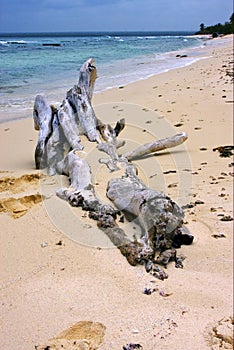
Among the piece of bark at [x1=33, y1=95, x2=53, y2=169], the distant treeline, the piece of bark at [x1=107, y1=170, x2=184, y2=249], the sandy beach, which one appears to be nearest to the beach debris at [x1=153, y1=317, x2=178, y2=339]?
the sandy beach

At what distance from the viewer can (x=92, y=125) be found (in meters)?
5.12

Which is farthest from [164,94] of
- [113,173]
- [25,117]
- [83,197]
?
[83,197]

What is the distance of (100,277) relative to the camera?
251 cm

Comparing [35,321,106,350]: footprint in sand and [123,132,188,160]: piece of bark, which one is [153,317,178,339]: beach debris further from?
[123,132,188,160]: piece of bark

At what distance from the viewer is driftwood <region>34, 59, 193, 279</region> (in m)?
2.73

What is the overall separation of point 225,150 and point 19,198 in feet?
10.4

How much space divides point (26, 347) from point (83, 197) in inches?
60.9

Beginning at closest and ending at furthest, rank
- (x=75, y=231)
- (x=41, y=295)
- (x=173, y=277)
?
(x=41, y=295) < (x=173, y=277) < (x=75, y=231)

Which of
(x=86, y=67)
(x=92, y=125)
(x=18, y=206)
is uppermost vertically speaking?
(x=86, y=67)

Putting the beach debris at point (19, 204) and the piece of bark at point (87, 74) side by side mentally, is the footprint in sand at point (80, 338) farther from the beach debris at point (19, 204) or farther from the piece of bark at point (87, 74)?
the piece of bark at point (87, 74)

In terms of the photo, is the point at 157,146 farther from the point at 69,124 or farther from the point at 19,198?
the point at 19,198

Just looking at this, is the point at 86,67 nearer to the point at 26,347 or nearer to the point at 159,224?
the point at 159,224

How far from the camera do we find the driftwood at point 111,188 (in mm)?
2730

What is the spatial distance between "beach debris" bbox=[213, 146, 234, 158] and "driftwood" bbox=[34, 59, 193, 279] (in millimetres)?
579
